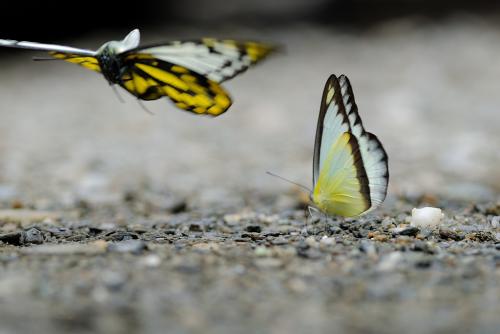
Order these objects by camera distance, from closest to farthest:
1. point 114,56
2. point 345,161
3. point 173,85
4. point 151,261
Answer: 1. point 151,261
2. point 114,56
3. point 173,85
4. point 345,161

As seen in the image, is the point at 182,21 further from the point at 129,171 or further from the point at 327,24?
the point at 129,171

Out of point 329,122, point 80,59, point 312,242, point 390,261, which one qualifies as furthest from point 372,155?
point 80,59

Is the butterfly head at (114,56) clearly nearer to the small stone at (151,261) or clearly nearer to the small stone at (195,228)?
the small stone at (151,261)

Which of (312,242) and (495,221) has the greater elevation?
(495,221)

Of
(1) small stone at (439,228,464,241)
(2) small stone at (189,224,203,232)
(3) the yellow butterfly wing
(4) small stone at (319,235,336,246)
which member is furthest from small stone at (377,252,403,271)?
(3) the yellow butterfly wing

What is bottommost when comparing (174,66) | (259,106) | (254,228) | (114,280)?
(114,280)

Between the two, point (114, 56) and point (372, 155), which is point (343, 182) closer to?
point (372, 155)

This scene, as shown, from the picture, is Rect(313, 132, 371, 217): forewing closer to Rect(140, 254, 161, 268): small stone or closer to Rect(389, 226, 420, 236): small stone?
Rect(389, 226, 420, 236): small stone
